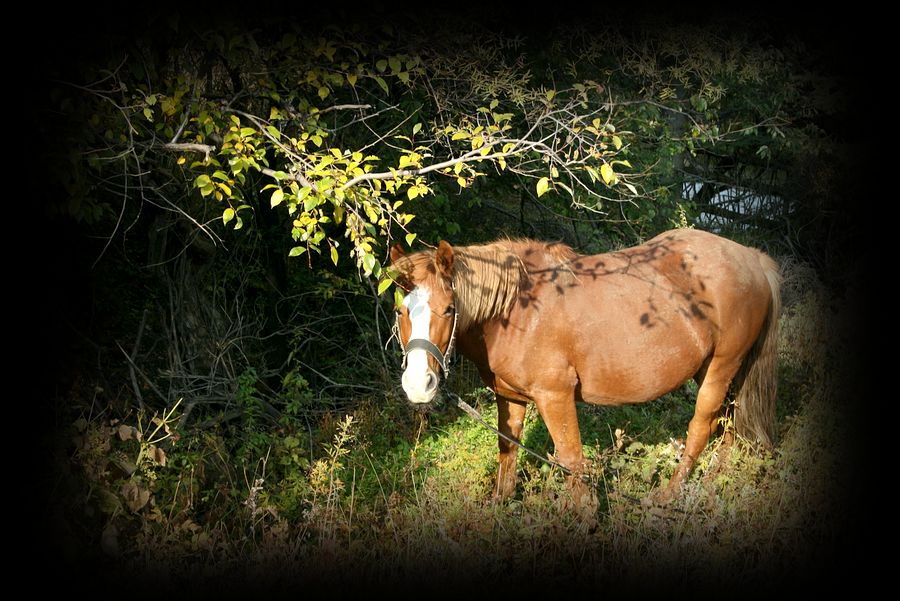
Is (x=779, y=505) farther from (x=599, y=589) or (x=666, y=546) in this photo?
(x=599, y=589)

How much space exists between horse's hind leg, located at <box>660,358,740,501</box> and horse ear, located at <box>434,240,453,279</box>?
214 cm

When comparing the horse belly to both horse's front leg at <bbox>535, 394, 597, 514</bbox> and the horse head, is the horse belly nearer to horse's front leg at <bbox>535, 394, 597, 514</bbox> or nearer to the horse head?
horse's front leg at <bbox>535, 394, 597, 514</bbox>

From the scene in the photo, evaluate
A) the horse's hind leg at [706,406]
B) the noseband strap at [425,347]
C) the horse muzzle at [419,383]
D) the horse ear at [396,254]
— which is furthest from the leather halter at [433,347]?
the horse's hind leg at [706,406]

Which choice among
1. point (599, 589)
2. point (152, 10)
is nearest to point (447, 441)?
point (599, 589)

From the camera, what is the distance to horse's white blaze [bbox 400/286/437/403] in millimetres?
3721

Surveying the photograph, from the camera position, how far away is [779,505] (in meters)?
4.21

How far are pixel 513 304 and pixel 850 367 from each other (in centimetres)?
296

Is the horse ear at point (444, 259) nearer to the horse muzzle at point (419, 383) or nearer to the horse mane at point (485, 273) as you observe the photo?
the horse mane at point (485, 273)

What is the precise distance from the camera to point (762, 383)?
5.05 meters

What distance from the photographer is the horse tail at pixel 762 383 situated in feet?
16.5

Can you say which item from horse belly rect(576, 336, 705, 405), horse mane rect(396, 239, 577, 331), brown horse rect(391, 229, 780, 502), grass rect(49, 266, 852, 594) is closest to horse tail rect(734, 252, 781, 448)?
brown horse rect(391, 229, 780, 502)

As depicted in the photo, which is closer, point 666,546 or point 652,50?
point 666,546

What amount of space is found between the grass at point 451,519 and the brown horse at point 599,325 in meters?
0.28

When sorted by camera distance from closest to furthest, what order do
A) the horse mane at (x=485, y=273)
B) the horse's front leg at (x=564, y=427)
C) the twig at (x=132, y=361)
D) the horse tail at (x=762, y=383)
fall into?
the horse mane at (x=485, y=273) < the horse's front leg at (x=564, y=427) < the horse tail at (x=762, y=383) < the twig at (x=132, y=361)
